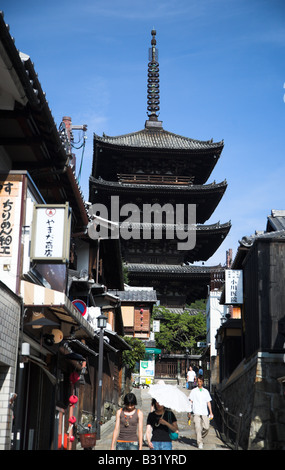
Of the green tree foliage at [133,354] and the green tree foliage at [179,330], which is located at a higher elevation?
the green tree foliage at [179,330]

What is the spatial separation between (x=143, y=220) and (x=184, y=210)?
3.55 metres

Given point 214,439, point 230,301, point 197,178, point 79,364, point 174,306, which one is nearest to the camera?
point 214,439

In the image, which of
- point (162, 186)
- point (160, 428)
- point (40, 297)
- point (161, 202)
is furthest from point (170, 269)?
point (160, 428)

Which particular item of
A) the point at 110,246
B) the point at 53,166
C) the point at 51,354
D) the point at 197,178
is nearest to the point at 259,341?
the point at 51,354

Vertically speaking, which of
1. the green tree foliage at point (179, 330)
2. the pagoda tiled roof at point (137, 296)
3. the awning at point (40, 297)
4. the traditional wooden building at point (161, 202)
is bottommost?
the awning at point (40, 297)

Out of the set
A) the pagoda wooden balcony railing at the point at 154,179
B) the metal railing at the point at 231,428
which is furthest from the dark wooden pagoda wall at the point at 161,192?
the metal railing at the point at 231,428

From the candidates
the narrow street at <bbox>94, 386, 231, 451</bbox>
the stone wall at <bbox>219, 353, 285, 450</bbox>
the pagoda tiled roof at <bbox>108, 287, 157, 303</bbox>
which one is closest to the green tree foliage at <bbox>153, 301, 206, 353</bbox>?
the pagoda tiled roof at <bbox>108, 287, 157, 303</bbox>

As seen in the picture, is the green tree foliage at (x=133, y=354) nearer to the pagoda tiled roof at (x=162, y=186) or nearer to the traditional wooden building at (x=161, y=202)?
the traditional wooden building at (x=161, y=202)

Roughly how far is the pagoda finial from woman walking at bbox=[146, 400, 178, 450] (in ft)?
164

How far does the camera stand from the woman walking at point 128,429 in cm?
925

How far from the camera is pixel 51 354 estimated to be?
14859 millimetres

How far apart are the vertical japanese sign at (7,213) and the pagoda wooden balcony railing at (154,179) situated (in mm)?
39908

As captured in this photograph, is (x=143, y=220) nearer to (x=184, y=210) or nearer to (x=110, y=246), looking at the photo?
(x=184, y=210)

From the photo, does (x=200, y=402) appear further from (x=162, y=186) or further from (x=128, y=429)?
(x=162, y=186)
